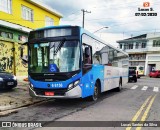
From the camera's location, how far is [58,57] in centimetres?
886

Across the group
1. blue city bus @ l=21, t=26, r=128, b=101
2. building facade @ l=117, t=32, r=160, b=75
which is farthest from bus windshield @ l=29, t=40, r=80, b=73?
building facade @ l=117, t=32, r=160, b=75

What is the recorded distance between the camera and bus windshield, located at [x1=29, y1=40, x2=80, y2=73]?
28.9ft

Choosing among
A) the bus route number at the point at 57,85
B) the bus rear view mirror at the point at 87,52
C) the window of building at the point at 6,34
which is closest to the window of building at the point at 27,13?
the window of building at the point at 6,34

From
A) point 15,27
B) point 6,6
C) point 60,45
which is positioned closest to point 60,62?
point 60,45

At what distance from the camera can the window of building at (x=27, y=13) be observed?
808 inches

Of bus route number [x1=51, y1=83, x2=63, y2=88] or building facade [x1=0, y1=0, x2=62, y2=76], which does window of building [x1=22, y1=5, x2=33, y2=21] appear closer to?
building facade [x1=0, y1=0, x2=62, y2=76]

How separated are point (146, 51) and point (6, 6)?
44067mm

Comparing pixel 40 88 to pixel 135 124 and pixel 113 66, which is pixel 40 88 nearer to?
pixel 135 124

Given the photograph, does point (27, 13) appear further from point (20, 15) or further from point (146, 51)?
point (146, 51)

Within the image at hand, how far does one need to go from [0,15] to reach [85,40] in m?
10.2

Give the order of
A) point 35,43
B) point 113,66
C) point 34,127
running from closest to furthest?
1. point 34,127
2. point 35,43
3. point 113,66

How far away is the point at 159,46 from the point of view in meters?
54.5

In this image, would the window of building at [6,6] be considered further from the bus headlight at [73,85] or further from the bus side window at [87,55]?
the bus headlight at [73,85]

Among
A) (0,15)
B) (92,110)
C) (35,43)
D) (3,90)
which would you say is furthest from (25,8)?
(92,110)
